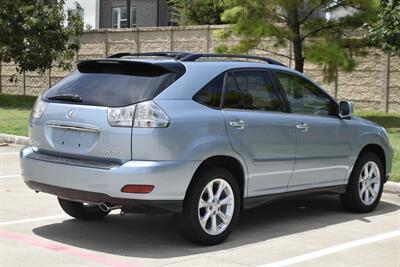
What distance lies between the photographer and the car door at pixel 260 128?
A: 21.1 ft

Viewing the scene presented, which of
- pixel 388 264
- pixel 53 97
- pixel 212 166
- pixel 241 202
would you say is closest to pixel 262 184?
pixel 241 202

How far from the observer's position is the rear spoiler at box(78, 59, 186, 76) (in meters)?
6.16

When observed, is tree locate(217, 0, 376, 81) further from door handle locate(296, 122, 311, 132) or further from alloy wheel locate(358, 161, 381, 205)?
door handle locate(296, 122, 311, 132)

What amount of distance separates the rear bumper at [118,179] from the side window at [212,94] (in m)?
0.64

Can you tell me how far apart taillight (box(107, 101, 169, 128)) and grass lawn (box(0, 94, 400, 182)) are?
200 inches

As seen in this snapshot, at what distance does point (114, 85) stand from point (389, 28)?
30.6ft

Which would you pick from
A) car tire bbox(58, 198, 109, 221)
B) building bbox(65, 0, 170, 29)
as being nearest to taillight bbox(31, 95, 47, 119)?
car tire bbox(58, 198, 109, 221)

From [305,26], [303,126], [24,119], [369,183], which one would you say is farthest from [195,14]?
[303,126]

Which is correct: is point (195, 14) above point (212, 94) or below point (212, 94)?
above

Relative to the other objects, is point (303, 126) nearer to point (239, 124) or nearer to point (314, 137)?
point (314, 137)

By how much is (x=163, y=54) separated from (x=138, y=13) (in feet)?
107

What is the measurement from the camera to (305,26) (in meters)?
18.7

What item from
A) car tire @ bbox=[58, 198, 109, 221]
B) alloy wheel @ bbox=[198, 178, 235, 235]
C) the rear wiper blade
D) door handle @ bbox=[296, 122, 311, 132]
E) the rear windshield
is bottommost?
car tire @ bbox=[58, 198, 109, 221]

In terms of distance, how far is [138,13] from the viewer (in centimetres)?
3878
